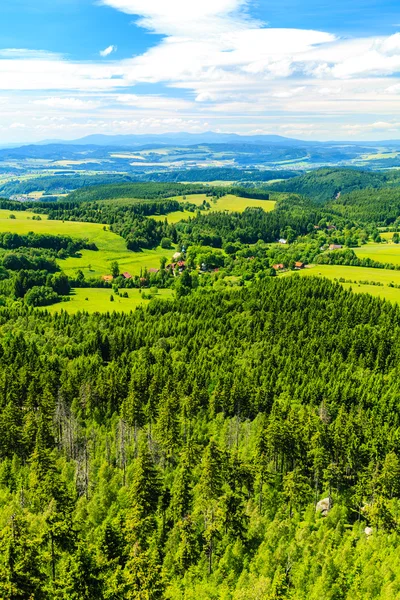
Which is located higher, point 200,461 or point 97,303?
point 97,303

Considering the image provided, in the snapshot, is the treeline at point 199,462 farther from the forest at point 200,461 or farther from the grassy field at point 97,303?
the grassy field at point 97,303

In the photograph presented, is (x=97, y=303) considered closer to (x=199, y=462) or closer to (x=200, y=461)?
(x=200, y=461)

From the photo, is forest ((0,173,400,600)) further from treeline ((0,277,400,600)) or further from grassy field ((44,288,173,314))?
grassy field ((44,288,173,314))

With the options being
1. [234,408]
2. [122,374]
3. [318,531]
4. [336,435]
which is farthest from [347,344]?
[318,531]

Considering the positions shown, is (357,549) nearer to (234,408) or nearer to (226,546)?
(226,546)

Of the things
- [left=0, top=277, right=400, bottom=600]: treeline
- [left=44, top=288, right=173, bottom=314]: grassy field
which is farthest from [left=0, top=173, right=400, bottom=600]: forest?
[left=44, top=288, right=173, bottom=314]: grassy field

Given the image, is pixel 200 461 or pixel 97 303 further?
pixel 97 303

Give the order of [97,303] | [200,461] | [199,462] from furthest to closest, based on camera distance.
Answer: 1. [97,303]
2. [200,461]
3. [199,462]

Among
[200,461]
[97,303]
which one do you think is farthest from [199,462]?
[97,303]
